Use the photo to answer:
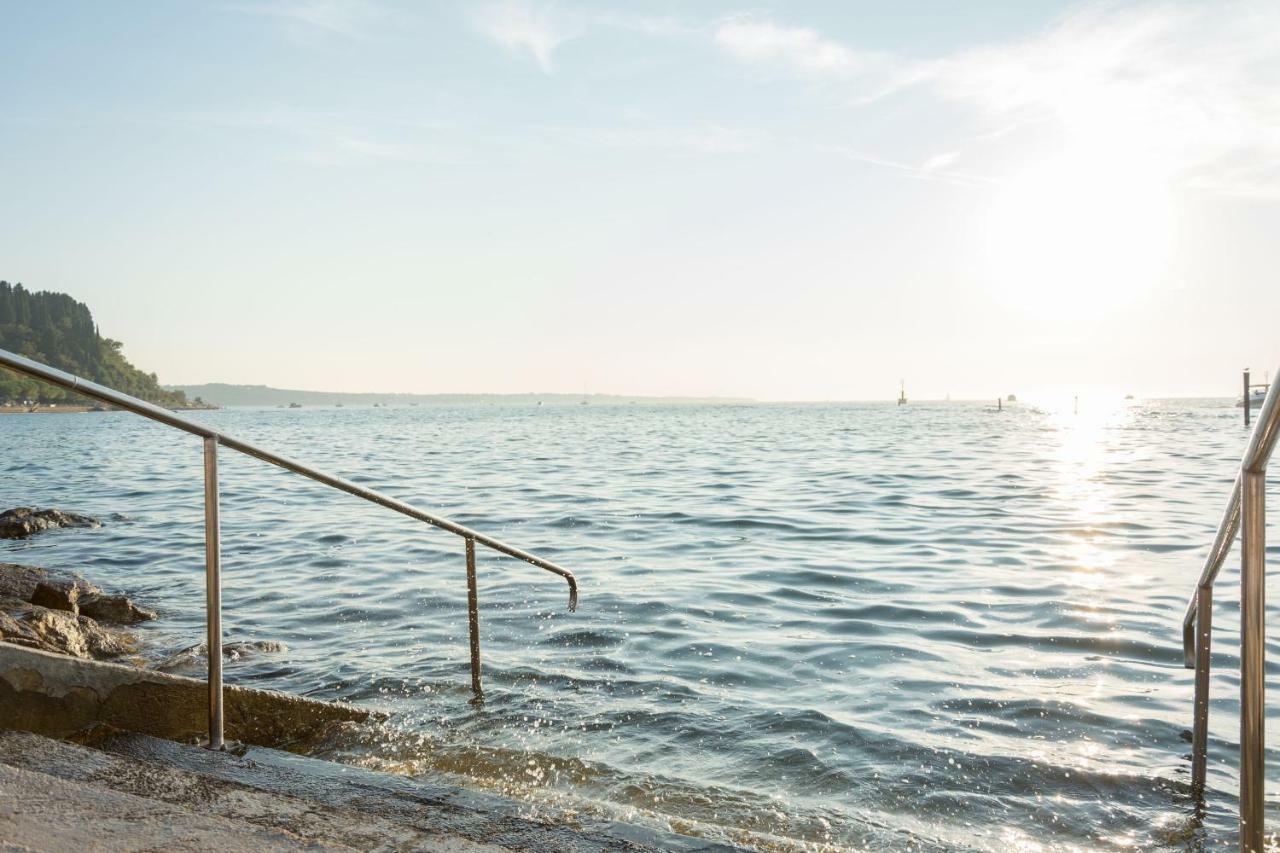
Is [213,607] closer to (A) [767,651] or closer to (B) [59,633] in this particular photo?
(B) [59,633]

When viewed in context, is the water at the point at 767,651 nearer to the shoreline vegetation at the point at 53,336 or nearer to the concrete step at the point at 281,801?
the concrete step at the point at 281,801

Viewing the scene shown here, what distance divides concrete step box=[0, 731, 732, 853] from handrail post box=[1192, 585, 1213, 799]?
2044mm

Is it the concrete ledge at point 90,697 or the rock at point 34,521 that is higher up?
the concrete ledge at point 90,697

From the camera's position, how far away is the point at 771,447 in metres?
42.5

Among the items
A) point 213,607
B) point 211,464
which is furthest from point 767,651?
point 211,464

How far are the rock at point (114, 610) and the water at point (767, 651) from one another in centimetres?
24

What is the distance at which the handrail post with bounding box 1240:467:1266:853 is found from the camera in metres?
2.15

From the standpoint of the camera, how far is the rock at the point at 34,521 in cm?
1511

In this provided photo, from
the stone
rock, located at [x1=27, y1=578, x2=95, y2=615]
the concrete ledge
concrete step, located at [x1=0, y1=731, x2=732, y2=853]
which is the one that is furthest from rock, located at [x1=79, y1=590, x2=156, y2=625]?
concrete step, located at [x1=0, y1=731, x2=732, y2=853]

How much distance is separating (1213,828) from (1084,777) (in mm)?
692

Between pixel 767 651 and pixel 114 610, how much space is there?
5.69 metres

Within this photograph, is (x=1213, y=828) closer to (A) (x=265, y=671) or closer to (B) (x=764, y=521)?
(A) (x=265, y=671)

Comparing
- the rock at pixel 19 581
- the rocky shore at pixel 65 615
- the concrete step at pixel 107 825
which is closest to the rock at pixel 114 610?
the rocky shore at pixel 65 615

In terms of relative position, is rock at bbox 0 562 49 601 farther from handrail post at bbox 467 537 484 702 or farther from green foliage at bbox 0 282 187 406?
green foliage at bbox 0 282 187 406
